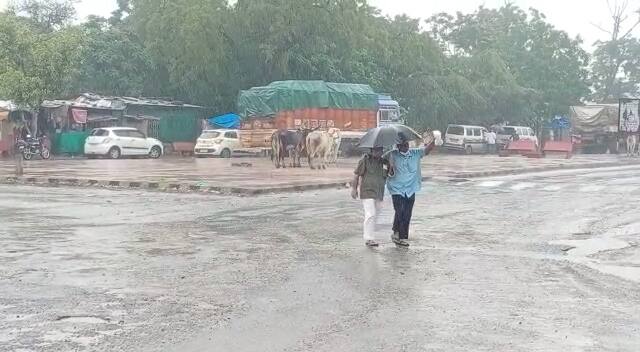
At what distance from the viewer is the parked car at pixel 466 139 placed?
46.9m

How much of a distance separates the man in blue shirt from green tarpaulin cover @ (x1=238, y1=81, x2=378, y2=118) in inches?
1005

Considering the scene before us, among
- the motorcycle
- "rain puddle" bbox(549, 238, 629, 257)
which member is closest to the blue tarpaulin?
the motorcycle

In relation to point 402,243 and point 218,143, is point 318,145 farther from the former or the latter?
point 402,243

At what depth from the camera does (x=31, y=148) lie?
32.8m

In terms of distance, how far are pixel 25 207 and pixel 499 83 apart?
41.7 metres

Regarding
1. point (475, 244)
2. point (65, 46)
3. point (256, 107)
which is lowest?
point (475, 244)

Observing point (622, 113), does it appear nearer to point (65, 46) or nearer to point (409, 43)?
point (409, 43)

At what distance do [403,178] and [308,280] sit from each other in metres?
2.89

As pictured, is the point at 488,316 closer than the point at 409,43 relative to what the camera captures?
Yes

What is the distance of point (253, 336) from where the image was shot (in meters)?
5.69

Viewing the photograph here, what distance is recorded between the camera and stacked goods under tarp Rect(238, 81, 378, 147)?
35719 mm

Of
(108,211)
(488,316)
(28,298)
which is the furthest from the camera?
(108,211)

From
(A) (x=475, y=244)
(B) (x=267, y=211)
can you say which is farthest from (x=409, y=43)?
(A) (x=475, y=244)

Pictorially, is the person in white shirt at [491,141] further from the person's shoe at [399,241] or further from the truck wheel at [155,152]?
the person's shoe at [399,241]
